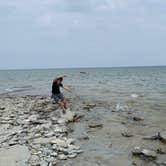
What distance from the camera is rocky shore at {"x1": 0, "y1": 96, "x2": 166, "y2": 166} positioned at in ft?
34.3

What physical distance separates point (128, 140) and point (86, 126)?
2882mm

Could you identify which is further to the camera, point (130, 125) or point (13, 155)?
point (130, 125)

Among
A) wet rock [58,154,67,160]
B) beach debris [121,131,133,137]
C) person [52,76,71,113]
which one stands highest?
person [52,76,71,113]

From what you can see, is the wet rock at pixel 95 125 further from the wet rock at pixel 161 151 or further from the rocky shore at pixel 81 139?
the wet rock at pixel 161 151

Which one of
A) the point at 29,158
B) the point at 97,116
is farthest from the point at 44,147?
the point at 97,116

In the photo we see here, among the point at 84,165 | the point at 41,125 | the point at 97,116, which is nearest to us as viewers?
the point at 84,165

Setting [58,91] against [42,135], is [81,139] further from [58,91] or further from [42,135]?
[58,91]

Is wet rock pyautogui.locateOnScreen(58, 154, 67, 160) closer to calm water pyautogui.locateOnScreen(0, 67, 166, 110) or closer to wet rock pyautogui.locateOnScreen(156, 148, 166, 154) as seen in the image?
wet rock pyautogui.locateOnScreen(156, 148, 166, 154)

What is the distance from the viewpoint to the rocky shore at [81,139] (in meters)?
10.4

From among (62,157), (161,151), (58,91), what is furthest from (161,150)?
(58,91)

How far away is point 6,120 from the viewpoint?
52.2ft

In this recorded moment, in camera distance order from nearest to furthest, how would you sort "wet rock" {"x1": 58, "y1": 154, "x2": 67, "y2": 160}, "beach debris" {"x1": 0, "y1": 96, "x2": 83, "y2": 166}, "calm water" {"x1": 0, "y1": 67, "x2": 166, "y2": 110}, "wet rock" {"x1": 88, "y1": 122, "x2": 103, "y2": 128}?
"wet rock" {"x1": 58, "y1": 154, "x2": 67, "y2": 160}
"beach debris" {"x1": 0, "y1": 96, "x2": 83, "y2": 166}
"wet rock" {"x1": 88, "y1": 122, "x2": 103, "y2": 128}
"calm water" {"x1": 0, "y1": 67, "x2": 166, "y2": 110}

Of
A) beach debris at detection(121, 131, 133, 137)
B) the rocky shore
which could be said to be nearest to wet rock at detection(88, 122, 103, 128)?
the rocky shore

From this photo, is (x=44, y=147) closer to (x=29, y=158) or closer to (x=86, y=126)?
(x=29, y=158)
